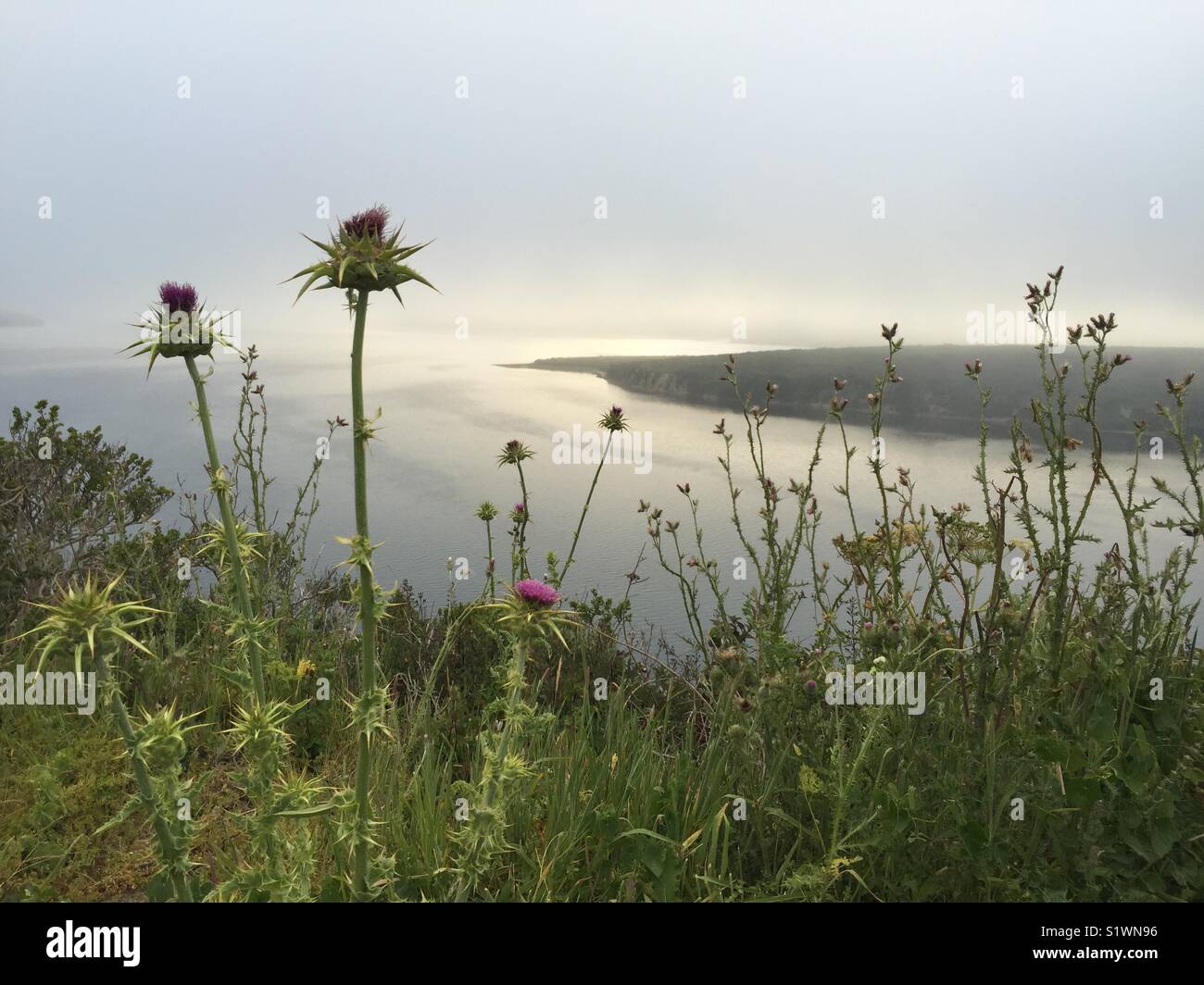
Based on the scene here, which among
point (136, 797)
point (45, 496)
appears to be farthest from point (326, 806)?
point (45, 496)

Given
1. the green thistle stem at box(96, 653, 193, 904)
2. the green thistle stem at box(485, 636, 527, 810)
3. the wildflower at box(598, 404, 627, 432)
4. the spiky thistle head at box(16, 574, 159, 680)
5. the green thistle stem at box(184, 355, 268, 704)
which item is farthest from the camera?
the wildflower at box(598, 404, 627, 432)

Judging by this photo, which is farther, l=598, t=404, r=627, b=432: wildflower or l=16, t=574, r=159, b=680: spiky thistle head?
l=598, t=404, r=627, b=432: wildflower

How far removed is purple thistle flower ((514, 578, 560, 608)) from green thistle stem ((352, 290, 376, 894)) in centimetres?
38

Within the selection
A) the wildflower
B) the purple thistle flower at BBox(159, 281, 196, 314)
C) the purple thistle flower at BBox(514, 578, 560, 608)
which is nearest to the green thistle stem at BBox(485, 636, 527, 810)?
the purple thistle flower at BBox(514, 578, 560, 608)

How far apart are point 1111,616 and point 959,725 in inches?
45.5

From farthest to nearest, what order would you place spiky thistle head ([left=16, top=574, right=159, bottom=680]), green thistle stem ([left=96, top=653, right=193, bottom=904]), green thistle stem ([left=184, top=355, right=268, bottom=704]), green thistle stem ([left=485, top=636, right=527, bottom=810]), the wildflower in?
1. the wildflower
2. green thistle stem ([left=485, top=636, right=527, bottom=810])
3. green thistle stem ([left=184, top=355, right=268, bottom=704])
4. green thistle stem ([left=96, top=653, right=193, bottom=904])
5. spiky thistle head ([left=16, top=574, right=159, bottom=680])

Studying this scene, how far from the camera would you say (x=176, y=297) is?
203 cm

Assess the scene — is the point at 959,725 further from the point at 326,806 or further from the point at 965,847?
the point at 326,806

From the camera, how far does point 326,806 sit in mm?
1861

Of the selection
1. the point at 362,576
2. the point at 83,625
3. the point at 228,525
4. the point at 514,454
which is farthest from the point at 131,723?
the point at 514,454

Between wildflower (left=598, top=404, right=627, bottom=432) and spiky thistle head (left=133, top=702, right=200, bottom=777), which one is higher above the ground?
wildflower (left=598, top=404, right=627, bottom=432)

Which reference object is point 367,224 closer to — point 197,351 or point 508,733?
point 197,351

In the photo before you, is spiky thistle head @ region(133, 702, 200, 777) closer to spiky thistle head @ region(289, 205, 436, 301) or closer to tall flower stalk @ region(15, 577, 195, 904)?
tall flower stalk @ region(15, 577, 195, 904)

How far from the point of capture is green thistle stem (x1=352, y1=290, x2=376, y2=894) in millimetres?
1785
